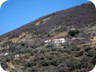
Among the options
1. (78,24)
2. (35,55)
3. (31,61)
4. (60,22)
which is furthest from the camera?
(60,22)

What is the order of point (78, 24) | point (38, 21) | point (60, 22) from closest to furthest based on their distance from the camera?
1. point (78, 24)
2. point (60, 22)
3. point (38, 21)

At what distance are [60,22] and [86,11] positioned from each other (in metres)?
2.74

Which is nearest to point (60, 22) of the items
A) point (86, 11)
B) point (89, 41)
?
point (86, 11)

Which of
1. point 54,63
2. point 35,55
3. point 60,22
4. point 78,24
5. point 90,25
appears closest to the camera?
point 54,63

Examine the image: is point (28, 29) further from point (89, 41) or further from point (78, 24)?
point (89, 41)

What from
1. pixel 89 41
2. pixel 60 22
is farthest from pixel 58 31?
pixel 89 41

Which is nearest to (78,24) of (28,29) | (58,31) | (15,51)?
(58,31)

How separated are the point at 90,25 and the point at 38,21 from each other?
10687mm

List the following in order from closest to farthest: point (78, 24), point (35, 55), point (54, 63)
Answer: point (54, 63) < point (35, 55) < point (78, 24)

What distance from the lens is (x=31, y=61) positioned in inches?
681

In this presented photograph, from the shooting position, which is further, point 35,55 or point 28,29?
point 28,29

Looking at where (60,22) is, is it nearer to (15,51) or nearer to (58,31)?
(58,31)

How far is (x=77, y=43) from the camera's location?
20562 millimetres

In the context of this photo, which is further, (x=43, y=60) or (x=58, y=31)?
(x=58, y=31)
